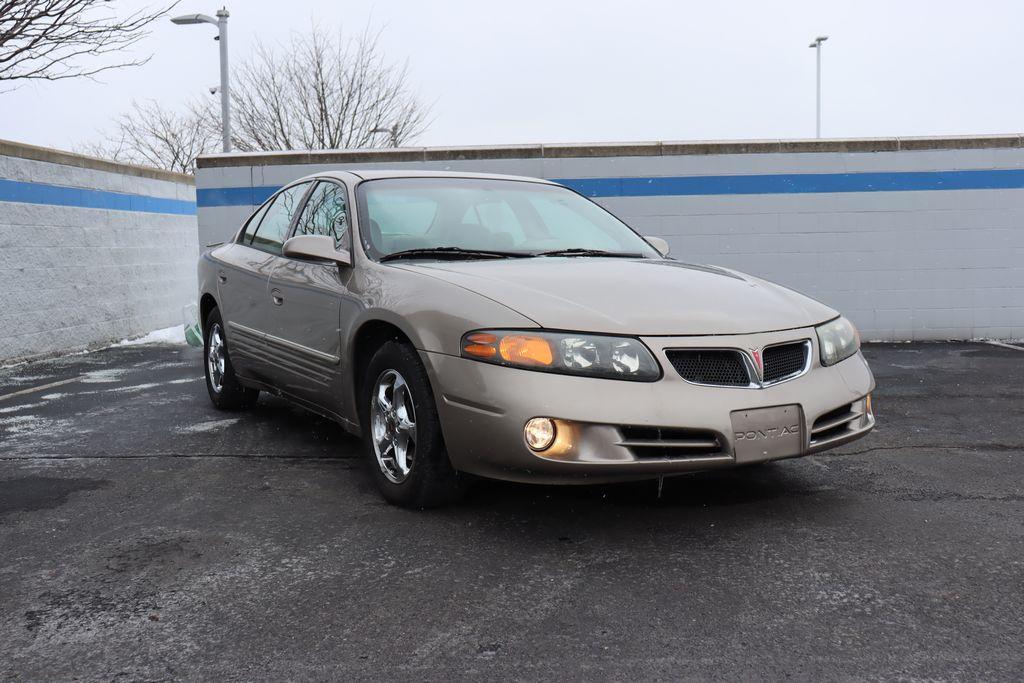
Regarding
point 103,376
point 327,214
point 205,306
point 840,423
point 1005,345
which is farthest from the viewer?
point 1005,345

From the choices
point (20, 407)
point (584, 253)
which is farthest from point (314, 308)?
point (20, 407)

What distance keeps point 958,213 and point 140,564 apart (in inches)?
391

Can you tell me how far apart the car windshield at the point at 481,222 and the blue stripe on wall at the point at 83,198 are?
624cm

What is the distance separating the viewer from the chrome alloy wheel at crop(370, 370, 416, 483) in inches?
153

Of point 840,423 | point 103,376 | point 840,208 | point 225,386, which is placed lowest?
point 103,376

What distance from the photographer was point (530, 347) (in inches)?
134

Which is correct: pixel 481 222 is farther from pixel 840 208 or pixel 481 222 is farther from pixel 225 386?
pixel 840 208

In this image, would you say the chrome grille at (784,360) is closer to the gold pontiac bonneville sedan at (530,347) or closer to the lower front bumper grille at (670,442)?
the gold pontiac bonneville sedan at (530,347)

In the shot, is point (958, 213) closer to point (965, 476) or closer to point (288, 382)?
point (965, 476)

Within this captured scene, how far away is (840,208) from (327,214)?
7542mm

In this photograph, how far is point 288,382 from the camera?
500cm

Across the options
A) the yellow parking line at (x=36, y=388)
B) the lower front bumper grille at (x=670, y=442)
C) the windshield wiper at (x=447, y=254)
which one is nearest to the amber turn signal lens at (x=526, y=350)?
the lower front bumper grille at (x=670, y=442)

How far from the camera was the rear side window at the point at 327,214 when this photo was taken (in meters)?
4.67

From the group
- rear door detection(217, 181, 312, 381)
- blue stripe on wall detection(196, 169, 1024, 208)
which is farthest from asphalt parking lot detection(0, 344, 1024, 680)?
blue stripe on wall detection(196, 169, 1024, 208)
